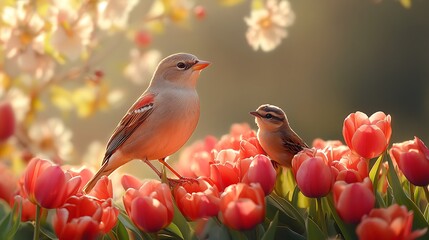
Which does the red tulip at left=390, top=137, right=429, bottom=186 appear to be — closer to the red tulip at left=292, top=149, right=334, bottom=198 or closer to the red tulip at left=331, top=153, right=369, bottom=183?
the red tulip at left=331, top=153, right=369, bottom=183

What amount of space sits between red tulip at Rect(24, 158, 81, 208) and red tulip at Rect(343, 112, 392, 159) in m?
0.54

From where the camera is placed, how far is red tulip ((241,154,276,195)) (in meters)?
1.24

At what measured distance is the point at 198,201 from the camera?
1.24 metres

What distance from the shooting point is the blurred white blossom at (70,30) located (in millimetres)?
2516

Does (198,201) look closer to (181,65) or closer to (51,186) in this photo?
(51,186)

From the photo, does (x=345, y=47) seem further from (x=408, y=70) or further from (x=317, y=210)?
(x=317, y=210)

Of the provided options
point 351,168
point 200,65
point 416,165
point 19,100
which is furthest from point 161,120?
point 19,100

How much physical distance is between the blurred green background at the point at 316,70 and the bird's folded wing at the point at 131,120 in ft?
13.4

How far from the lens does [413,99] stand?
20.8ft

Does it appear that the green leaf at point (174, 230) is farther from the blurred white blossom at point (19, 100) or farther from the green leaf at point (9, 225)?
the blurred white blossom at point (19, 100)

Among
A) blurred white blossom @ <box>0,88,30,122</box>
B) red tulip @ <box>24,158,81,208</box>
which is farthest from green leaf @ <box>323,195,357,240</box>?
blurred white blossom @ <box>0,88,30,122</box>

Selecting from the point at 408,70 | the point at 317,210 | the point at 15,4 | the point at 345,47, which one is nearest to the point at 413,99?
the point at 408,70

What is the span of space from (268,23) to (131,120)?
46.0 inches

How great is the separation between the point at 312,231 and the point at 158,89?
0.84 meters
